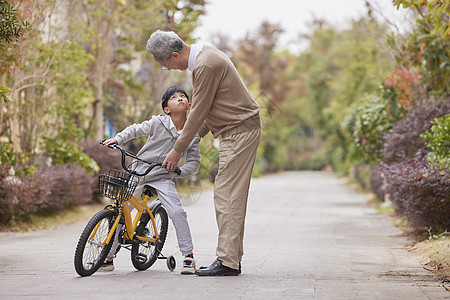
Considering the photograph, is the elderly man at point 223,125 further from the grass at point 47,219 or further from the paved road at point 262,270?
the grass at point 47,219

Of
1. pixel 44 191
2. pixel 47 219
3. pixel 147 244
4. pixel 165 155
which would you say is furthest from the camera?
pixel 47 219

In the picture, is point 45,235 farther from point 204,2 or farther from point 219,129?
point 204,2

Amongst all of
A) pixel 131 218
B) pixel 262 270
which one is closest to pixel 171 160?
pixel 131 218

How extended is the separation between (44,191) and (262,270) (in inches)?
217

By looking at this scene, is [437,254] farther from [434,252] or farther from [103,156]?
[103,156]

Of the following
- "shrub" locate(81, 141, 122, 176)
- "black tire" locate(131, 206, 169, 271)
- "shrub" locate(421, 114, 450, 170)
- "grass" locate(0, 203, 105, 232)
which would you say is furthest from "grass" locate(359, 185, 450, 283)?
"shrub" locate(81, 141, 122, 176)

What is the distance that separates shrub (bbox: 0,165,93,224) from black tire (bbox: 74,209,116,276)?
15.5 feet

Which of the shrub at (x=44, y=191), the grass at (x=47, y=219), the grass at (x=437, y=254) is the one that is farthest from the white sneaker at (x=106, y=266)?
the grass at (x=47, y=219)

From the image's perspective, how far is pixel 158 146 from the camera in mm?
6688

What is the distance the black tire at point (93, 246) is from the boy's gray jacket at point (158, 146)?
0.54 meters

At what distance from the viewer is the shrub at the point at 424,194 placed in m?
8.90

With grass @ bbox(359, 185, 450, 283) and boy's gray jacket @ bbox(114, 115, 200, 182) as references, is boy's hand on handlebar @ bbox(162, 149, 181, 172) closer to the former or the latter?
boy's gray jacket @ bbox(114, 115, 200, 182)

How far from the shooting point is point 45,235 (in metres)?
10.6

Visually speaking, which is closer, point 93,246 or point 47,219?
point 93,246
